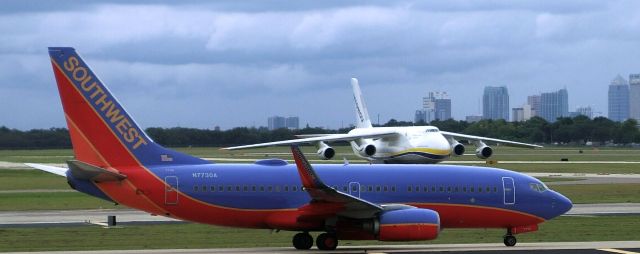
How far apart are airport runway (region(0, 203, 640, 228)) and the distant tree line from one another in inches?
3639

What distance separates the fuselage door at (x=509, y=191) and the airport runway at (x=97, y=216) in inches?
480

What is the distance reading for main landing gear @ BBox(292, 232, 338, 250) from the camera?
91.9 feet

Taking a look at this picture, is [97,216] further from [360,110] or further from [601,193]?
[360,110]

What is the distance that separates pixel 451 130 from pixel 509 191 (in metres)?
133

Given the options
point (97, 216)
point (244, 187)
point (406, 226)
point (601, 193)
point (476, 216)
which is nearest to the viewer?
point (406, 226)

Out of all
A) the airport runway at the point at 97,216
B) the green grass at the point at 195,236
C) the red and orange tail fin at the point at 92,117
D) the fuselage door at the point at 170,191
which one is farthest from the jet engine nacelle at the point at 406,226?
the airport runway at the point at 97,216

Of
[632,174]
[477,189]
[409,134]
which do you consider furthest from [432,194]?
[632,174]

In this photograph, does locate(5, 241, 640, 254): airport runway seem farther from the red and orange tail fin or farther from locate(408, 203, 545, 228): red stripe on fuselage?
the red and orange tail fin

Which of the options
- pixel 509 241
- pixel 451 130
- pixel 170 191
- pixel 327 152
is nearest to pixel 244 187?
pixel 170 191

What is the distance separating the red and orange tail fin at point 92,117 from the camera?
27.5m

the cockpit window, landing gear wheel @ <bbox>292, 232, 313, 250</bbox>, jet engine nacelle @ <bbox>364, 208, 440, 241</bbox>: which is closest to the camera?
jet engine nacelle @ <bbox>364, 208, 440, 241</bbox>

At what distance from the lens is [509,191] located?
96.8 ft

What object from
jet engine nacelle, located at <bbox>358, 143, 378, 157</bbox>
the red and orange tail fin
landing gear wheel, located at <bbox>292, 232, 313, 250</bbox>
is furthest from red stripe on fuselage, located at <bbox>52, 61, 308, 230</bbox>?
jet engine nacelle, located at <bbox>358, 143, 378, 157</bbox>

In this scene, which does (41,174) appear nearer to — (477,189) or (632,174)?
(632,174)
